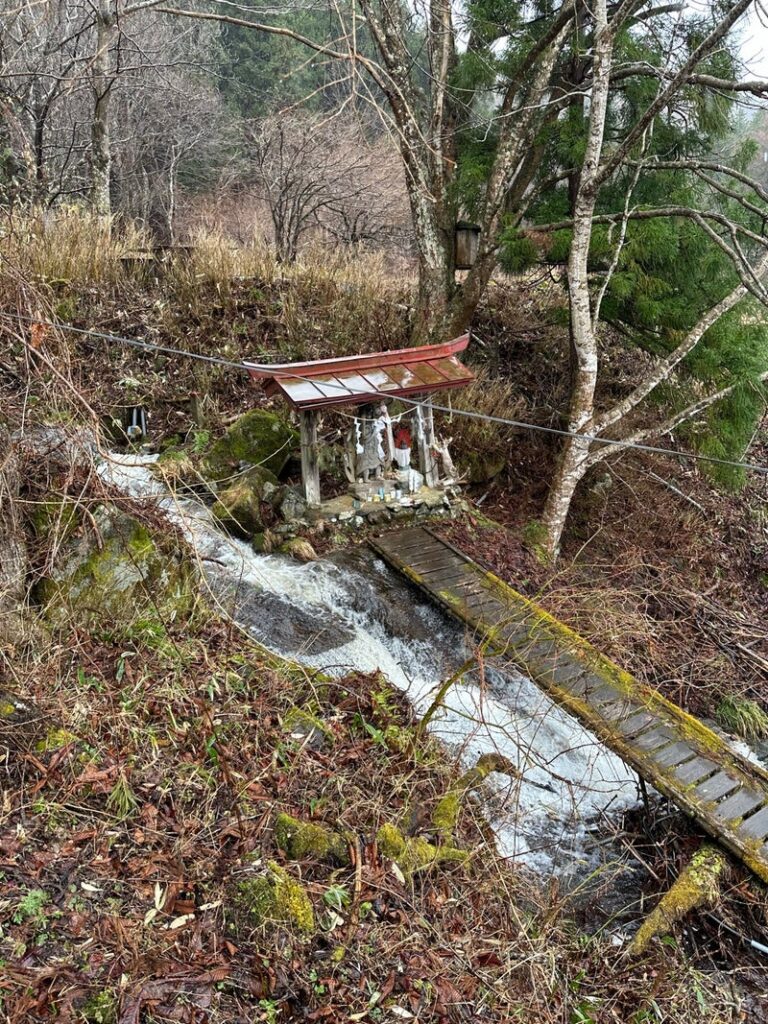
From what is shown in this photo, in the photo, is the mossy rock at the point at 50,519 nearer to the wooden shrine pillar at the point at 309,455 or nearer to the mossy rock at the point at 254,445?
the wooden shrine pillar at the point at 309,455

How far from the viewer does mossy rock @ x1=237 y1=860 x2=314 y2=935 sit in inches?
104

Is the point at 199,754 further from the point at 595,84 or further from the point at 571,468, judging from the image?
the point at 595,84

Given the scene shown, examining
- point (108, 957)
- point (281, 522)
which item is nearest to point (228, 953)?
point (108, 957)

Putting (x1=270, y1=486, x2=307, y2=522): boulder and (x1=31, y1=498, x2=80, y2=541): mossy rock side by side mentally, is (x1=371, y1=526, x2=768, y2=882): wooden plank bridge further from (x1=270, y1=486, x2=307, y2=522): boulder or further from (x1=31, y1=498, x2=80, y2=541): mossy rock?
(x1=31, y1=498, x2=80, y2=541): mossy rock

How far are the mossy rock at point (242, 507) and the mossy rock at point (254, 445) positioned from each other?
1.78 ft

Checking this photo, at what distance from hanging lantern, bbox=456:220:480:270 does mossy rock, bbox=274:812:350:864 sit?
610 centimetres

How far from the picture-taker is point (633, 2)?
15.9 feet

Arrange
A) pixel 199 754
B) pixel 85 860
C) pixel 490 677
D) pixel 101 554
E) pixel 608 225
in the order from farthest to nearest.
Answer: pixel 608 225
pixel 490 677
pixel 101 554
pixel 199 754
pixel 85 860

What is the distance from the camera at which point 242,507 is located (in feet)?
18.8

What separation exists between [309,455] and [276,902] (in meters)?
3.65

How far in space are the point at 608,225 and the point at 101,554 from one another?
16.8 ft

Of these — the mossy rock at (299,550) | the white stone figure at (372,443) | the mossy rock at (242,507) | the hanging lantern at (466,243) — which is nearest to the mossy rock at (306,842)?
the mossy rock at (299,550)

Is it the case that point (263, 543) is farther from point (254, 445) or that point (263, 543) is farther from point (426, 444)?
point (426, 444)

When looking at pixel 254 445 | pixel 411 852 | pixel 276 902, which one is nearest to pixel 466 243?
pixel 254 445
